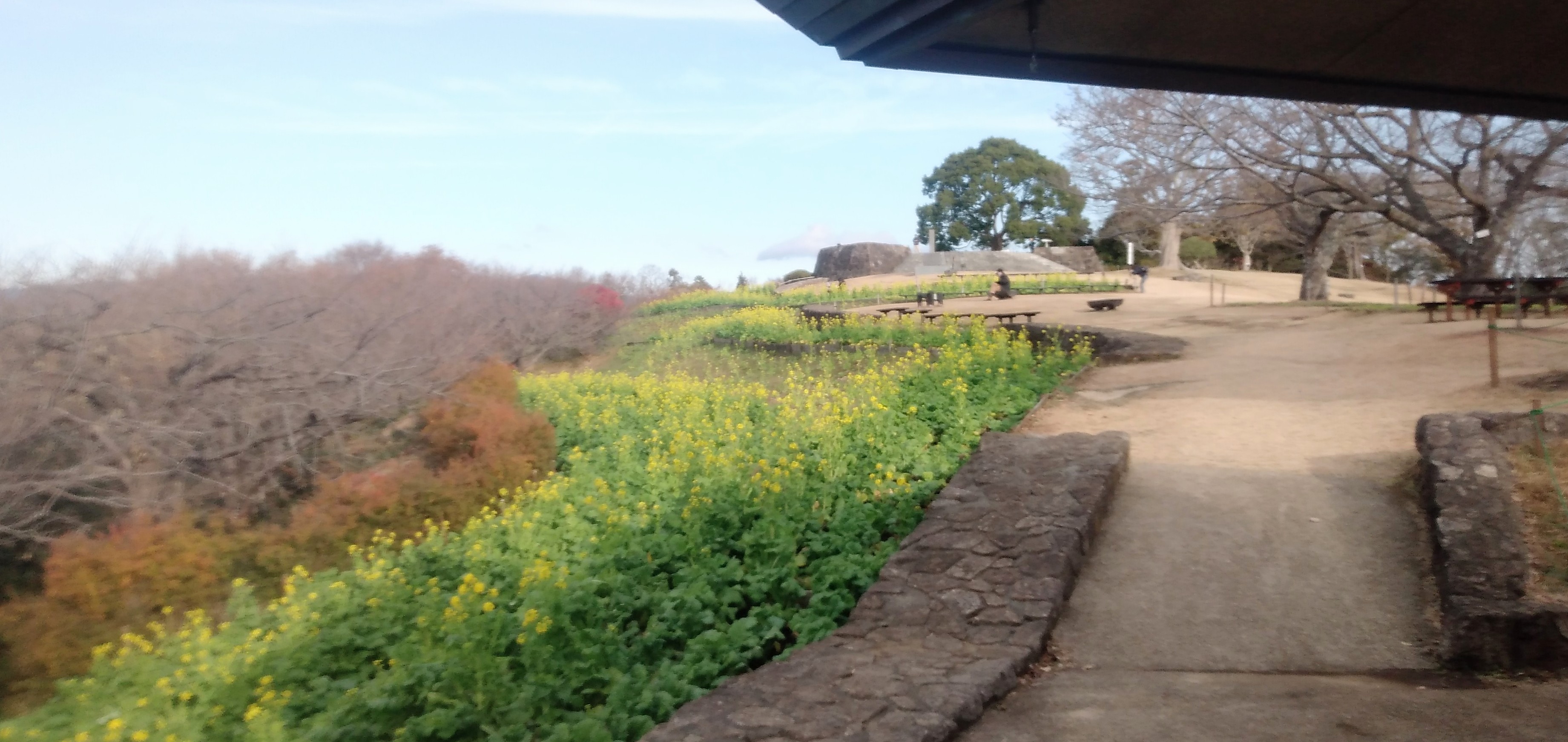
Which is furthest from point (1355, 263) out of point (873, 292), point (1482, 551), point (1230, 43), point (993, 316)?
point (1230, 43)

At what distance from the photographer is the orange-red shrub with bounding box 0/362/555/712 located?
7098mm

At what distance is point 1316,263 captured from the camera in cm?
2145

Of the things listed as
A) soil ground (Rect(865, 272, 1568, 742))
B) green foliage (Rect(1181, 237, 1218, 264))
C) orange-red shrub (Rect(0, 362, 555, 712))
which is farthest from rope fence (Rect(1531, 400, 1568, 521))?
green foliage (Rect(1181, 237, 1218, 264))

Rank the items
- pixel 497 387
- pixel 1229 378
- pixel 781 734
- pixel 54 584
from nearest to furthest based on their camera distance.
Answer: pixel 781 734 < pixel 54 584 < pixel 1229 378 < pixel 497 387

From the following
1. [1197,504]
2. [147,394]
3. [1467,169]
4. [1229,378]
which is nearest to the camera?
[1197,504]

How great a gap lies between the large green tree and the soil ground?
26.0 m

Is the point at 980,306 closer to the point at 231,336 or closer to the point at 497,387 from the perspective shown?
the point at 497,387

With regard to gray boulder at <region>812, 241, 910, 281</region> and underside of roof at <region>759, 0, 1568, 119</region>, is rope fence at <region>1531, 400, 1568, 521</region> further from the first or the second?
gray boulder at <region>812, 241, 910, 281</region>

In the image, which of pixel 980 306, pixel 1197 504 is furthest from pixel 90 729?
pixel 980 306

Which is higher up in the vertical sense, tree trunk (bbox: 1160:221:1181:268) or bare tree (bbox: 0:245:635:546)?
tree trunk (bbox: 1160:221:1181:268)

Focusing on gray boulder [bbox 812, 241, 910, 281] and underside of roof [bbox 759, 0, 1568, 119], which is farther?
gray boulder [bbox 812, 241, 910, 281]

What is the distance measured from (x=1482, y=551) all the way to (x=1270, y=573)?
0.95m

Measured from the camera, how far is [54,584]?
24.1 feet

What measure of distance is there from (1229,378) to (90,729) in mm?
9855
